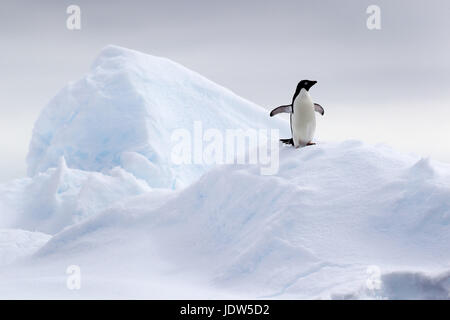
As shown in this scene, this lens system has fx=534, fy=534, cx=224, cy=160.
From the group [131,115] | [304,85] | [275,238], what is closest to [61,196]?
[131,115]

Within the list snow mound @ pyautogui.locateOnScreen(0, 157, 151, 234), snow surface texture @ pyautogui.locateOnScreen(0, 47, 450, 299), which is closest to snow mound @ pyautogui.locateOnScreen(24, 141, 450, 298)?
snow surface texture @ pyautogui.locateOnScreen(0, 47, 450, 299)

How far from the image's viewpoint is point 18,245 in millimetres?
9164

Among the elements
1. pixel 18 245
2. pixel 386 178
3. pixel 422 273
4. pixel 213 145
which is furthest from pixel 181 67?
pixel 422 273

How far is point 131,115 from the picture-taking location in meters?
16.2

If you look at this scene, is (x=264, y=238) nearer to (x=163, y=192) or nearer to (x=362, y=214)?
(x=362, y=214)

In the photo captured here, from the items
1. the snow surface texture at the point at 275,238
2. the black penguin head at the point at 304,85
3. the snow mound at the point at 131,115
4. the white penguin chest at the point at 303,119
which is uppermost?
the snow mound at the point at 131,115

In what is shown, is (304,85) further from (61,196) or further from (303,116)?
(61,196)

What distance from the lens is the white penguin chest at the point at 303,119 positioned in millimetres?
7168

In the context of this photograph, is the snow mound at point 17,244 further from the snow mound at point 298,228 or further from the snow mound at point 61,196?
the snow mound at point 61,196

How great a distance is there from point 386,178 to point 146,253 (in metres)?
2.88

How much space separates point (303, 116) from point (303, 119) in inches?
2.0

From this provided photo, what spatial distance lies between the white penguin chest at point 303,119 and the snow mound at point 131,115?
26.4 feet

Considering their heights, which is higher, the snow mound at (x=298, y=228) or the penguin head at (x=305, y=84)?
the penguin head at (x=305, y=84)

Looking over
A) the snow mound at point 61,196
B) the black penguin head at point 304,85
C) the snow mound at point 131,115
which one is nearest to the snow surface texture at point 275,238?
the black penguin head at point 304,85
